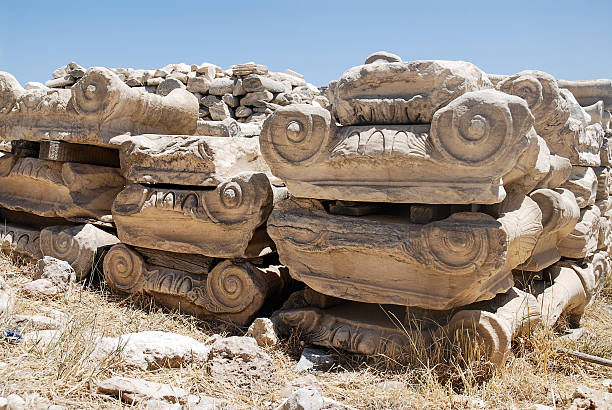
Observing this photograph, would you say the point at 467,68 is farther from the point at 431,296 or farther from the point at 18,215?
the point at 18,215

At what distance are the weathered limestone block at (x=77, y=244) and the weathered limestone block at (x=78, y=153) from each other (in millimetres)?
573

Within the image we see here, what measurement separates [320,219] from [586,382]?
1707mm

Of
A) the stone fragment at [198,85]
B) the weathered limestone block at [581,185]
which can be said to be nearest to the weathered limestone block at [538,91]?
the weathered limestone block at [581,185]

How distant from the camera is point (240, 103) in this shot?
36.4ft

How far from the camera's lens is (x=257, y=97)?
10750 mm

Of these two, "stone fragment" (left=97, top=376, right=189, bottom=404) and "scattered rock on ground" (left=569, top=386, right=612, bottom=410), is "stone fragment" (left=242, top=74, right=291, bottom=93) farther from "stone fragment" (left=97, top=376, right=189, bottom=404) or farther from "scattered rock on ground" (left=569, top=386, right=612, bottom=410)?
"scattered rock on ground" (left=569, top=386, right=612, bottom=410)

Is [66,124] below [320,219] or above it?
above

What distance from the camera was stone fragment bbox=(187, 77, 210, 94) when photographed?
37.2ft

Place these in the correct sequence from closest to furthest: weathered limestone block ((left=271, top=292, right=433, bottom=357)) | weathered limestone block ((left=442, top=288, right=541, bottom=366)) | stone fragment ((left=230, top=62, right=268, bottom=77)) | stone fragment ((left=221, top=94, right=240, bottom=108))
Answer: weathered limestone block ((left=442, top=288, right=541, bottom=366))
weathered limestone block ((left=271, top=292, right=433, bottom=357))
stone fragment ((left=221, top=94, right=240, bottom=108))
stone fragment ((left=230, top=62, right=268, bottom=77))

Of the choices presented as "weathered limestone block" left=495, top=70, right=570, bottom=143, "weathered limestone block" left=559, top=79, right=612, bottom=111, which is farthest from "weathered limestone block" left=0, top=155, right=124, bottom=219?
"weathered limestone block" left=559, top=79, right=612, bottom=111

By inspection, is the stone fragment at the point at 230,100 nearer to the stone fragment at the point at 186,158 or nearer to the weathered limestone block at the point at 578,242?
the stone fragment at the point at 186,158

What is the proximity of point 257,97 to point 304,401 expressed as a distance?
9.05 m

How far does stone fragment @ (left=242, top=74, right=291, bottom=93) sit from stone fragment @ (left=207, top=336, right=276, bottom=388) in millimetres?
8537

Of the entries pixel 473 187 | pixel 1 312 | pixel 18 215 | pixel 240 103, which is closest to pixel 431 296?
pixel 473 187
